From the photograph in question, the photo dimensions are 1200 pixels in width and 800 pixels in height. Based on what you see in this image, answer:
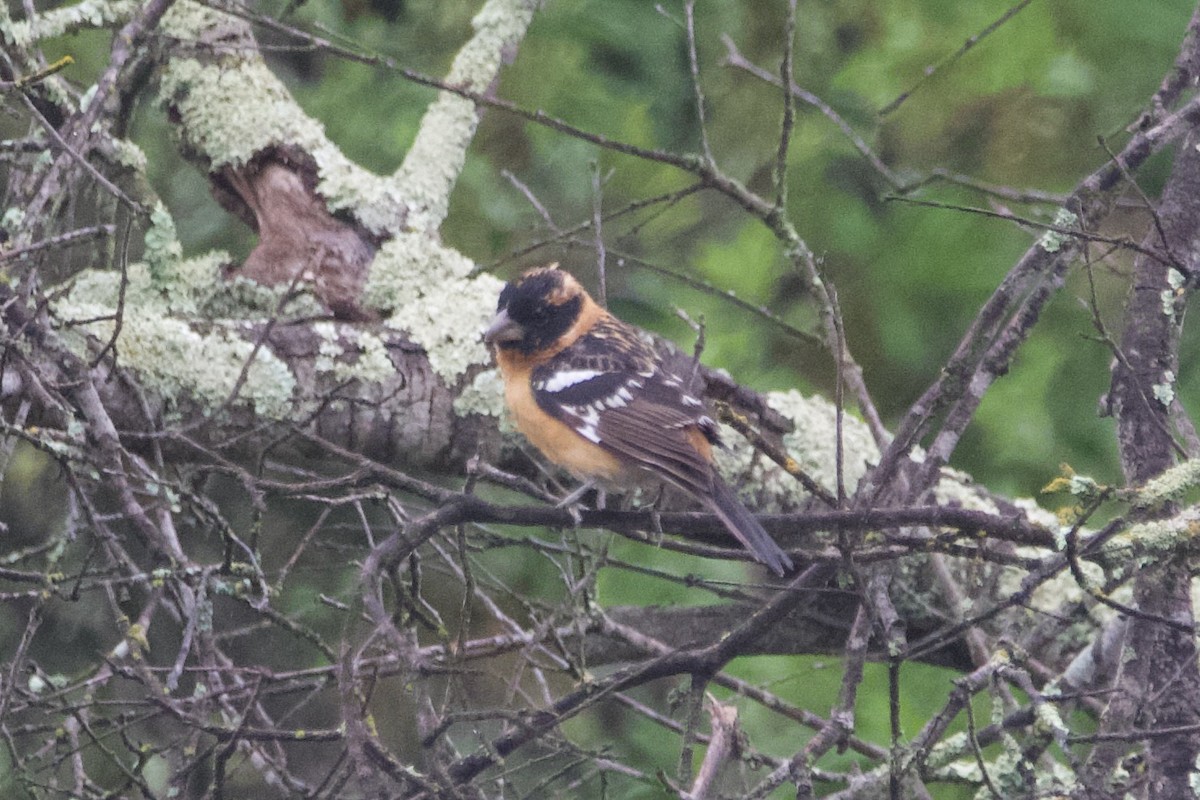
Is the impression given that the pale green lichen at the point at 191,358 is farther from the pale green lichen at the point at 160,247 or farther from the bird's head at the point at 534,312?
the bird's head at the point at 534,312

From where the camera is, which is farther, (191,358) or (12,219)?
(191,358)

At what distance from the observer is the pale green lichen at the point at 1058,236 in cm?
280

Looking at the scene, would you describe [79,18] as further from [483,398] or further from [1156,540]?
[1156,540]

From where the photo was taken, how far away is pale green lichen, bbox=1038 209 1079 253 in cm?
280

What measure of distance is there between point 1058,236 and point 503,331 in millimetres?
1597

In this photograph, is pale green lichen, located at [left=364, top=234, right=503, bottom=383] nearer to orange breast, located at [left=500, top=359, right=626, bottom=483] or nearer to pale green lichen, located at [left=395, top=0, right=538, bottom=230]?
pale green lichen, located at [left=395, top=0, right=538, bottom=230]

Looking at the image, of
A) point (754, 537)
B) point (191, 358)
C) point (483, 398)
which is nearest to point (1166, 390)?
point (754, 537)

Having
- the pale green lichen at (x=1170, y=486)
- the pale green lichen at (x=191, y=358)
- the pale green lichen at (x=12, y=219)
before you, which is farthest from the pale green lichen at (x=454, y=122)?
the pale green lichen at (x=1170, y=486)

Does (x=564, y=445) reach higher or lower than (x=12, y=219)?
lower

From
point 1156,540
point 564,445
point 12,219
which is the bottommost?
point 564,445

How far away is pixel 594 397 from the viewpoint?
3.64 metres

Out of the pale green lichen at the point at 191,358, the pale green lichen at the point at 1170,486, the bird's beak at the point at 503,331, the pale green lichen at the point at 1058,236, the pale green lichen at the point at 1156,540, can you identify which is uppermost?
the pale green lichen at the point at 1058,236

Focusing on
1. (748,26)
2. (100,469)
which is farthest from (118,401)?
(748,26)

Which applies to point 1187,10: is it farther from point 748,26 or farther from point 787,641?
point 787,641
